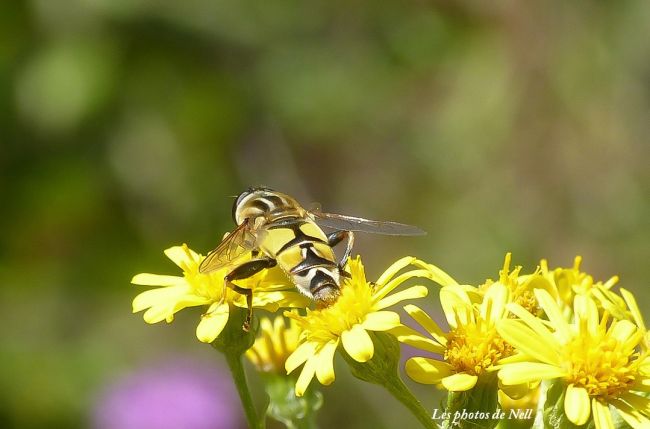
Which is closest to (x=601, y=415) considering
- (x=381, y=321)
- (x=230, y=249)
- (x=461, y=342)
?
(x=461, y=342)

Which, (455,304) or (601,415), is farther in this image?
(455,304)

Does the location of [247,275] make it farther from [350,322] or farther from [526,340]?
[526,340]

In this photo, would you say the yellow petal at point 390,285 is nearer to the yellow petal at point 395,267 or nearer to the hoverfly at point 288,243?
the yellow petal at point 395,267

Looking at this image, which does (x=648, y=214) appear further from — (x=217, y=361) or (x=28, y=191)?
(x=28, y=191)

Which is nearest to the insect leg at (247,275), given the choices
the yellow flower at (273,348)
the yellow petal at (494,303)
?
the yellow flower at (273,348)

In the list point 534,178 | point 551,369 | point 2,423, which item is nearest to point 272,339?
point 551,369
